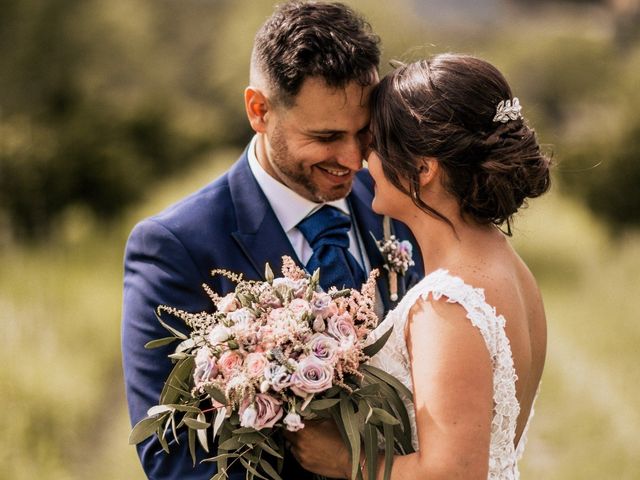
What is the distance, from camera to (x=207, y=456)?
3.14 meters

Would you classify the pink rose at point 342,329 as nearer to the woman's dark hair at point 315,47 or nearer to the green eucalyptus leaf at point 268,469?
the green eucalyptus leaf at point 268,469

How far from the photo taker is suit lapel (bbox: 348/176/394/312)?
3.73 meters

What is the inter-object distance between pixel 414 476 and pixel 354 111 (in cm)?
145

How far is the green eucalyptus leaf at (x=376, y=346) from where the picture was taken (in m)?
2.91

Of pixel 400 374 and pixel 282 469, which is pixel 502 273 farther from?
pixel 282 469

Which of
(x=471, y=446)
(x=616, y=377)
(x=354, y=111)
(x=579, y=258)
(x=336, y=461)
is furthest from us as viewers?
(x=579, y=258)

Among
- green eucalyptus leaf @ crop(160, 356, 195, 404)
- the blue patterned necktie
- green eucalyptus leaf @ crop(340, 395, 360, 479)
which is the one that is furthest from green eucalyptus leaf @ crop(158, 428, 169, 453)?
the blue patterned necktie

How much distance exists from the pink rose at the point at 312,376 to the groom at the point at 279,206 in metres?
0.64

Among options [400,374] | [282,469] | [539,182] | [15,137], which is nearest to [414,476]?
[400,374]

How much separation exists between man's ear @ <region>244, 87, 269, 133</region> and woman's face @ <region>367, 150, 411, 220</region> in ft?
2.22

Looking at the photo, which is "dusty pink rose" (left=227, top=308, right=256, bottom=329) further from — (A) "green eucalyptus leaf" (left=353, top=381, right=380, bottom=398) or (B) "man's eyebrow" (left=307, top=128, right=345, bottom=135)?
(B) "man's eyebrow" (left=307, top=128, right=345, bottom=135)

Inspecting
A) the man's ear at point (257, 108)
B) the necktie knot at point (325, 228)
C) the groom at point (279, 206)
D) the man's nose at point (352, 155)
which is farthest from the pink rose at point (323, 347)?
the man's ear at point (257, 108)

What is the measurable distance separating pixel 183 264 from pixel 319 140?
762mm

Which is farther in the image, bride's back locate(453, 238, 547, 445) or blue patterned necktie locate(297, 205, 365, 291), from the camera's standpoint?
blue patterned necktie locate(297, 205, 365, 291)
